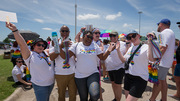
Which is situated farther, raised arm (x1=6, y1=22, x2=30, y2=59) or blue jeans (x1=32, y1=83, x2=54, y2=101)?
blue jeans (x1=32, y1=83, x2=54, y2=101)

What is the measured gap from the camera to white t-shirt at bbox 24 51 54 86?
7.31 feet

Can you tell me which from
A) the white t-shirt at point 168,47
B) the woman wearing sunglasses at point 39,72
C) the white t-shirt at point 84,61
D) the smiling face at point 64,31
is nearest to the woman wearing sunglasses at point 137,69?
the white t-shirt at point 84,61

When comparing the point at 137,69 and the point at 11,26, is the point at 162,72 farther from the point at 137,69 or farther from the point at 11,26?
the point at 11,26

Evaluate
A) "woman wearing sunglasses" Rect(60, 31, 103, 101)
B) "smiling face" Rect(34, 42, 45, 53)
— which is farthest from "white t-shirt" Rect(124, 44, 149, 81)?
"smiling face" Rect(34, 42, 45, 53)

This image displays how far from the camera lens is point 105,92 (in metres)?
4.21

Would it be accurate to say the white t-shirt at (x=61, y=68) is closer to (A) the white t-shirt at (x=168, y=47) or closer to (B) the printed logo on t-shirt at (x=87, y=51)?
(B) the printed logo on t-shirt at (x=87, y=51)

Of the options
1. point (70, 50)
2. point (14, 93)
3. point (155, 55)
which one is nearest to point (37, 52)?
point (70, 50)

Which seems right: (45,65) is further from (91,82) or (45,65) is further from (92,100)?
(92,100)

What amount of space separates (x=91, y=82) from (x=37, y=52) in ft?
4.54

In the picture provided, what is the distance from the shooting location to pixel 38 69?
2.25 meters

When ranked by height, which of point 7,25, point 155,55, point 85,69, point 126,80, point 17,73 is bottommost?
point 17,73

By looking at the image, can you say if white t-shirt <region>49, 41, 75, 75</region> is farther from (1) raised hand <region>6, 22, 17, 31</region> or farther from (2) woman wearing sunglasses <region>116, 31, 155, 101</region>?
(2) woman wearing sunglasses <region>116, 31, 155, 101</region>

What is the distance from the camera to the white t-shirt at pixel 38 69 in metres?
2.23

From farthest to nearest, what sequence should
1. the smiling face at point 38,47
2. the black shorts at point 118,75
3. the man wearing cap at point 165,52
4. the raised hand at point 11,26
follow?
the black shorts at point 118,75 → the man wearing cap at point 165,52 → the smiling face at point 38,47 → the raised hand at point 11,26
